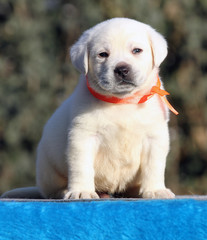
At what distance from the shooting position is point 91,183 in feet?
11.6

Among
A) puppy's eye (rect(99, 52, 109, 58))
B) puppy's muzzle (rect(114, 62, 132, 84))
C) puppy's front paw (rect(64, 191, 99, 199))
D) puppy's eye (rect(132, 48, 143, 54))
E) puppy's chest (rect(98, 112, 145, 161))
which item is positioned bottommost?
puppy's front paw (rect(64, 191, 99, 199))

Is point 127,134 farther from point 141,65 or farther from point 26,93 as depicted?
point 26,93

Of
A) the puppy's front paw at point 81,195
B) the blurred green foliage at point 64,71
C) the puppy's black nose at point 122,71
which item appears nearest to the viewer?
the puppy's front paw at point 81,195

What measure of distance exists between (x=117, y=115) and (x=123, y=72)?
329mm

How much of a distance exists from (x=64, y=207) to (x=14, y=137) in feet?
21.6

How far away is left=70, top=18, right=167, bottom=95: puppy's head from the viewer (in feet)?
11.7

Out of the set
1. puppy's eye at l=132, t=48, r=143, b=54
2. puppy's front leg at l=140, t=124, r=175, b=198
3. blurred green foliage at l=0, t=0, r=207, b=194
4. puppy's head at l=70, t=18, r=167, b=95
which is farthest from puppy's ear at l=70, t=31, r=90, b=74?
blurred green foliage at l=0, t=0, r=207, b=194

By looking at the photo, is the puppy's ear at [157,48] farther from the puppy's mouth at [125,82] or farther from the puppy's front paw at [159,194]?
the puppy's front paw at [159,194]

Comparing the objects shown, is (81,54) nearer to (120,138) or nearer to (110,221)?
(120,138)

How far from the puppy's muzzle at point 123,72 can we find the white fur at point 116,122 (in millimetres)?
37

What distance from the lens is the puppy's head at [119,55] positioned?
3.58m

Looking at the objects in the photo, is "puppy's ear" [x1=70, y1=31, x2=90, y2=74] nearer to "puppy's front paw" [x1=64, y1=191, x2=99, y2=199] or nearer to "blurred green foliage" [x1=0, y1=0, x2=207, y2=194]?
"puppy's front paw" [x1=64, y1=191, x2=99, y2=199]

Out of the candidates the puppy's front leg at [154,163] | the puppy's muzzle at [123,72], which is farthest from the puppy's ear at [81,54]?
the puppy's front leg at [154,163]

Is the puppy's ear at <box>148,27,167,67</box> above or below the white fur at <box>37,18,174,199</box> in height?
above
